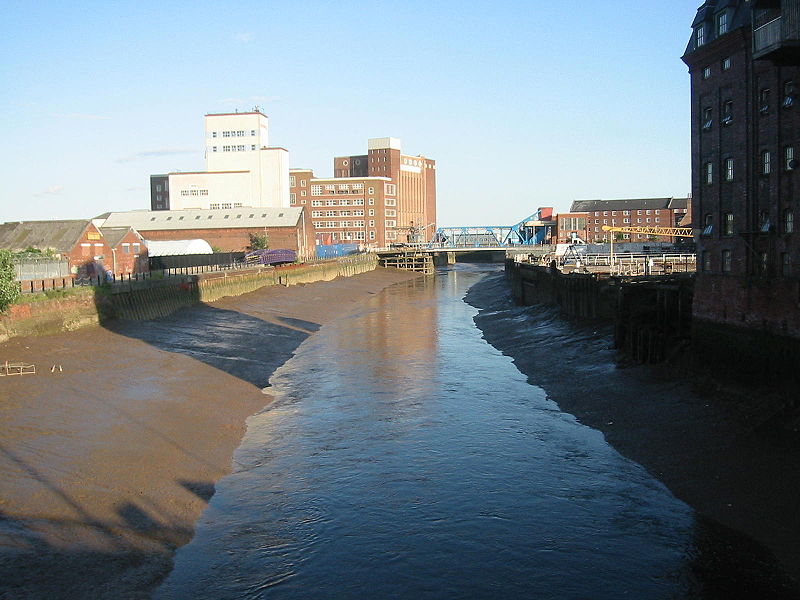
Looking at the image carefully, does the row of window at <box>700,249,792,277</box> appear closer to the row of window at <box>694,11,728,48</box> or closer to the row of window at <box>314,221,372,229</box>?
the row of window at <box>694,11,728,48</box>

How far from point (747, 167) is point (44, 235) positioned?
63.9 metres

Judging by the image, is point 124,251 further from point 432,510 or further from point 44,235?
point 432,510

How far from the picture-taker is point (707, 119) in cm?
3388

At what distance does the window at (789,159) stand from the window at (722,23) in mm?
Result: 8124

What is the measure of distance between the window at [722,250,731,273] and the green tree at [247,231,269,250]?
10295 cm

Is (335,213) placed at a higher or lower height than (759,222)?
higher

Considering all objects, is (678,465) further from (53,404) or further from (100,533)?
(53,404)

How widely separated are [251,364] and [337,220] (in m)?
157

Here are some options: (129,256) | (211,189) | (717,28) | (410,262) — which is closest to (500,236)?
(410,262)

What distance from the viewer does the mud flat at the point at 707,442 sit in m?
16.1

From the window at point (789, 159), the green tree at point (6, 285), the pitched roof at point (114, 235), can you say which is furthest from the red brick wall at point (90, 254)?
the window at point (789, 159)

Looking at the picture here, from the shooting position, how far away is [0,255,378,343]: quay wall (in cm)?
3681

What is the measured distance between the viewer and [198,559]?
50.6ft

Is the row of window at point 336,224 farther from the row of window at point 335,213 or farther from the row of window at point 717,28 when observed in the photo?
the row of window at point 717,28
